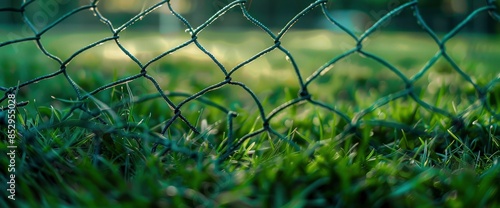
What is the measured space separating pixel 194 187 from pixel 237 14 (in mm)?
16412

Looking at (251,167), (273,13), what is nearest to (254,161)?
(251,167)

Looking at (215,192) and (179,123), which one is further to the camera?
(179,123)

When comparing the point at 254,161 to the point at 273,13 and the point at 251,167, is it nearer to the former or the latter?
the point at 251,167

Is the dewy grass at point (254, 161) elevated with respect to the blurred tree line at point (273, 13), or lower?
lower

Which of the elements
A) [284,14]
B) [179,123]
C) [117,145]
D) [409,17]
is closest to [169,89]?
[179,123]

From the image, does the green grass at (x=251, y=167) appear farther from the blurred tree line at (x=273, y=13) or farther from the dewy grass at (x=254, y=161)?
the blurred tree line at (x=273, y=13)

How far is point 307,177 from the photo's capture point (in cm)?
77

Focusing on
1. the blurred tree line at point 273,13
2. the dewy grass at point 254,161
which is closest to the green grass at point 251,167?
the dewy grass at point 254,161

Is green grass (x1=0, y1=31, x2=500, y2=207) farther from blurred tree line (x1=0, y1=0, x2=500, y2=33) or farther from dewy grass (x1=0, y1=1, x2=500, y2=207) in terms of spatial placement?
blurred tree line (x1=0, y1=0, x2=500, y2=33)

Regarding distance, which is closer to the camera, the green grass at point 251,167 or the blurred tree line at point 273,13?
the green grass at point 251,167

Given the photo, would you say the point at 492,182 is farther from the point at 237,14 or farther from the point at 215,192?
the point at 237,14

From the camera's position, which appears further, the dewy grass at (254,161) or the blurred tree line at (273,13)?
the blurred tree line at (273,13)

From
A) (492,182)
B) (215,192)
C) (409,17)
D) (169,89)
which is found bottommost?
(492,182)

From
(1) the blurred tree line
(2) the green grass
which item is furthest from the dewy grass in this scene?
(1) the blurred tree line
